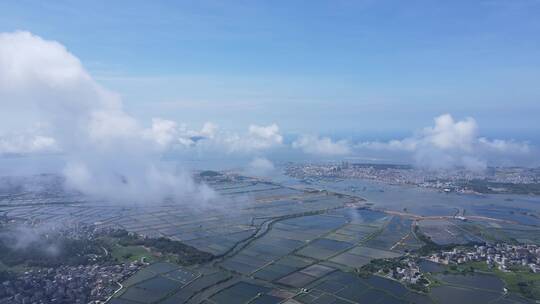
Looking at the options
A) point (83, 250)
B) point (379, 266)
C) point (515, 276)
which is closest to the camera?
point (515, 276)

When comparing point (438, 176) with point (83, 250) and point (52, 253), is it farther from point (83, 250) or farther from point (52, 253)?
point (52, 253)

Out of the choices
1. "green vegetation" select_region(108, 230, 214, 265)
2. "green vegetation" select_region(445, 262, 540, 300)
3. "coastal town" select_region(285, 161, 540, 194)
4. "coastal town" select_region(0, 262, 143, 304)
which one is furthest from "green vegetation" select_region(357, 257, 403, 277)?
"coastal town" select_region(285, 161, 540, 194)

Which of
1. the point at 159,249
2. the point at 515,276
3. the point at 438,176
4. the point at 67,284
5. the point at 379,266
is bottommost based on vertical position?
the point at 67,284

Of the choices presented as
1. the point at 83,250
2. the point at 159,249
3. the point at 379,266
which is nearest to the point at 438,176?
the point at 379,266

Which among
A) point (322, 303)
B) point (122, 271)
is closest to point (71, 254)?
point (122, 271)

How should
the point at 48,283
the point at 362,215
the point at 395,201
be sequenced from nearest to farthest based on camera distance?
the point at 48,283 < the point at 362,215 < the point at 395,201

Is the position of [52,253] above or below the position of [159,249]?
below

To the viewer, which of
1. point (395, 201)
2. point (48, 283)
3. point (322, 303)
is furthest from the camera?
point (395, 201)

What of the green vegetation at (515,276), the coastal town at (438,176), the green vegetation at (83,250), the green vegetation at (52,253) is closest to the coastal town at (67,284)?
the green vegetation at (52,253)

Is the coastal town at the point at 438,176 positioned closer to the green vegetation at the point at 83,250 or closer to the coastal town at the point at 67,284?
the green vegetation at the point at 83,250

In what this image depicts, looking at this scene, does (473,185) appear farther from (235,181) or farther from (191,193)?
(191,193)

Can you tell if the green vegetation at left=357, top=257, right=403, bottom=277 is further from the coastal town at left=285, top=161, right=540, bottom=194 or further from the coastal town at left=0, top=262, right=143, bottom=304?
the coastal town at left=285, top=161, right=540, bottom=194
